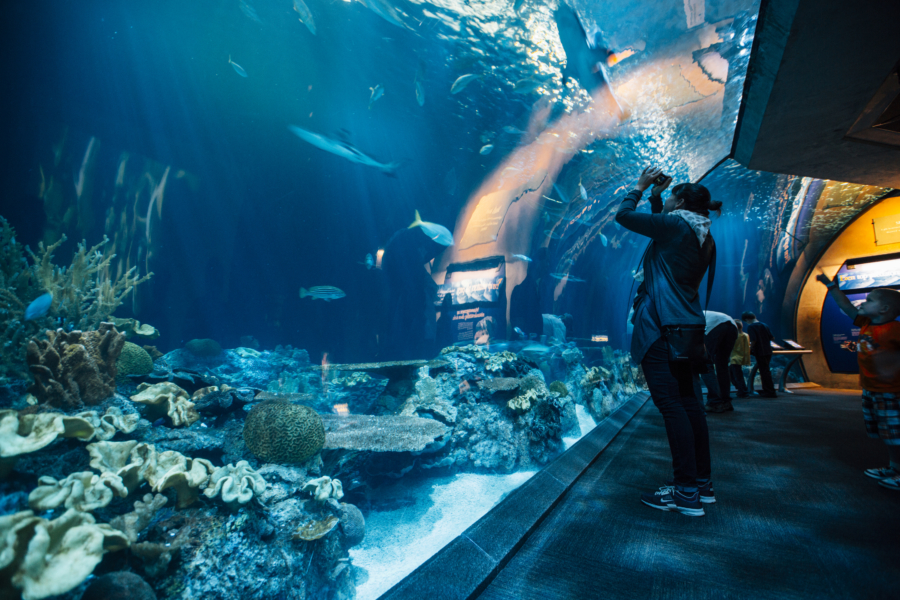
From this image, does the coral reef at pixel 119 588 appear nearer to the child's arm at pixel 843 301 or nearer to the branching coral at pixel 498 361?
the child's arm at pixel 843 301

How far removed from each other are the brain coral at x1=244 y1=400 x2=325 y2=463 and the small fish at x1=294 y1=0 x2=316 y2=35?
7.30m

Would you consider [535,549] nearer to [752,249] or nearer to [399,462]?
[399,462]

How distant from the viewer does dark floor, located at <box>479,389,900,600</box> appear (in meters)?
1.19

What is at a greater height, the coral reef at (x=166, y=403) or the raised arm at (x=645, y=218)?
the raised arm at (x=645, y=218)

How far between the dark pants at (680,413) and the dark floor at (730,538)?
0.26m

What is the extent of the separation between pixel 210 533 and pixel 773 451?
4.48 metres

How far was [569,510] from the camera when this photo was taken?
6.21 feet

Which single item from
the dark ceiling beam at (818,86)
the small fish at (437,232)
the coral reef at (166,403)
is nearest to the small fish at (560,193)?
the small fish at (437,232)

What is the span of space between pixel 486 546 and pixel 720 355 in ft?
18.7

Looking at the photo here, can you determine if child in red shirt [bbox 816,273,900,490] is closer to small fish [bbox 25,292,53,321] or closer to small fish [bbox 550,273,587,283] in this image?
small fish [bbox 25,292,53,321]

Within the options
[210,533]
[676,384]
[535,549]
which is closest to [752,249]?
[676,384]

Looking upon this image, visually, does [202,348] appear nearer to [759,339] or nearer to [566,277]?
[566,277]

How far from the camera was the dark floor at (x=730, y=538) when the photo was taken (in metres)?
1.19

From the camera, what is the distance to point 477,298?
10.6 meters
